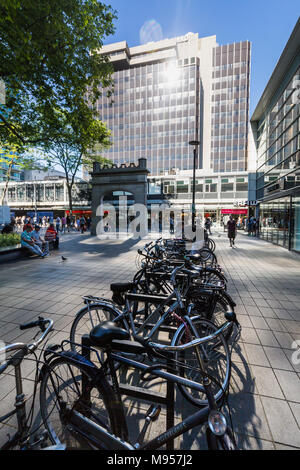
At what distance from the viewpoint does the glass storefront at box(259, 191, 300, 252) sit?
38.8ft

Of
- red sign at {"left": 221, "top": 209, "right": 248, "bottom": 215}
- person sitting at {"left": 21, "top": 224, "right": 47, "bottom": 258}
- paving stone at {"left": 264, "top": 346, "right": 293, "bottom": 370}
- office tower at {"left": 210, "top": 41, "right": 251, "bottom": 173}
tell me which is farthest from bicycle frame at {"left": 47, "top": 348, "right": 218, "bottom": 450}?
office tower at {"left": 210, "top": 41, "right": 251, "bottom": 173}

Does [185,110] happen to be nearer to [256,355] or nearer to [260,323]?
[260,323]

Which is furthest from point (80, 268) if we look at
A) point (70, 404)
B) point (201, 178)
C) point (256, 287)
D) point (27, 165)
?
point (201, 178)

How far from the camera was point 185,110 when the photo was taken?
2522 inches

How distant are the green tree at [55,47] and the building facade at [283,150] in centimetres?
1112

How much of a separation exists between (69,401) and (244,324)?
10.5 ft

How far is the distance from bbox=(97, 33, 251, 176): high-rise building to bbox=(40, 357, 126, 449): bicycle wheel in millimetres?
65082

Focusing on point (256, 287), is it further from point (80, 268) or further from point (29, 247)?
point (29, 247)

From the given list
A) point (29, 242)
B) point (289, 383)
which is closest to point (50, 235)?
point (29, 242)

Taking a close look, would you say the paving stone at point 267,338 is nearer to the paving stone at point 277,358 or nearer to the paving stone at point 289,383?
the paving stone at point 277,358

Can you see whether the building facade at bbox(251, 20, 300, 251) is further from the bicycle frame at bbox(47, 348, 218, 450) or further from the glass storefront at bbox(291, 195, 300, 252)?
the bicycle frame at bbox(47, 348, 218, 450)

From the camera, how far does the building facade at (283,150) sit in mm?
12263

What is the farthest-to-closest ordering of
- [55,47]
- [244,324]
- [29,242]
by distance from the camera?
[29,242], [55,47], [244,324]
